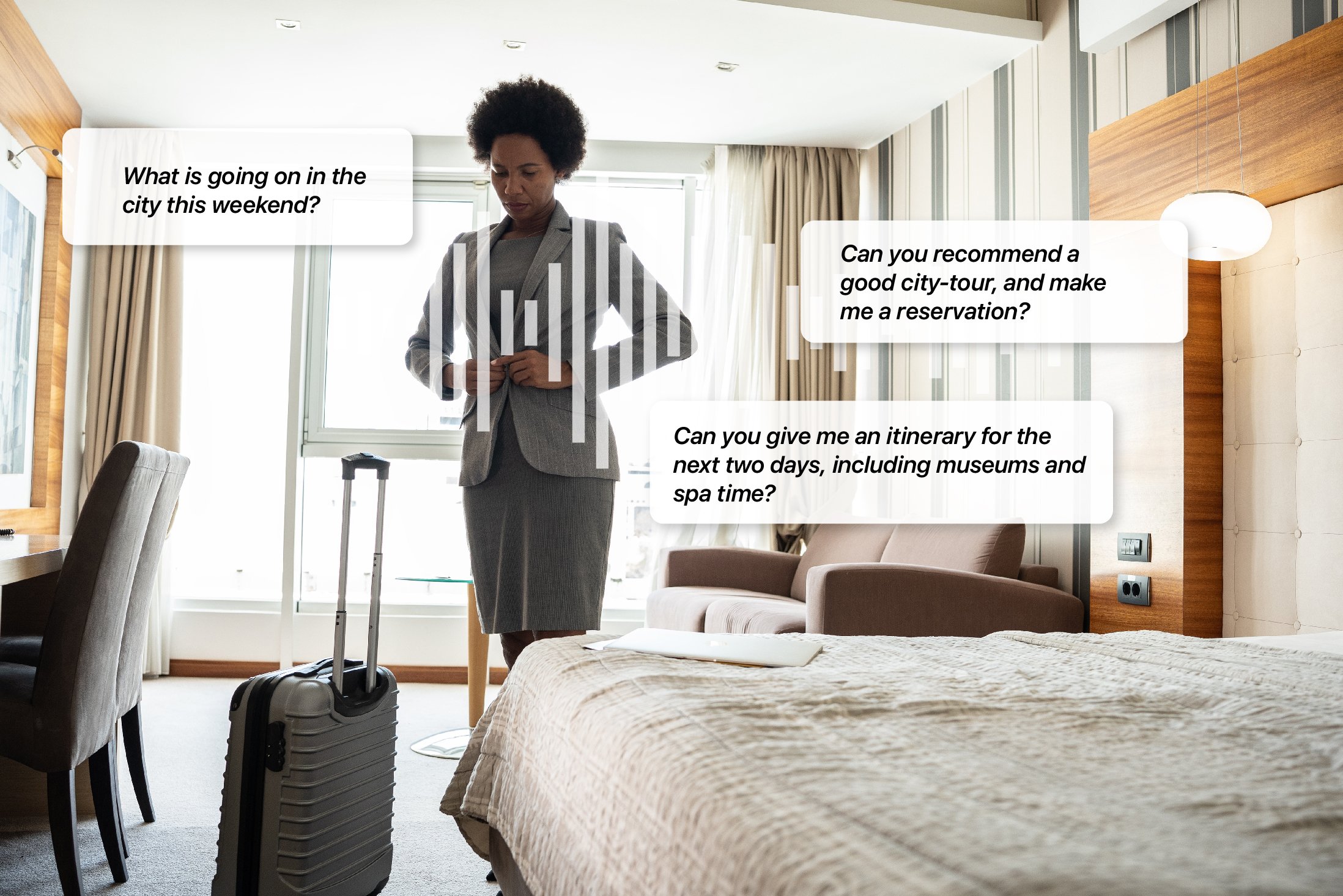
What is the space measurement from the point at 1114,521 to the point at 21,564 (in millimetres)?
2688

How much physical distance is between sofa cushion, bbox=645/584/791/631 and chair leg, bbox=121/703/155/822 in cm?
150

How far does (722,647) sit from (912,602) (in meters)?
1.66

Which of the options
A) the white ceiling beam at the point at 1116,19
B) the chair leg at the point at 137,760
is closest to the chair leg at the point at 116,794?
the chair leg at the point at 137,760

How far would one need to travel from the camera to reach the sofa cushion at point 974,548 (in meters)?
3.02

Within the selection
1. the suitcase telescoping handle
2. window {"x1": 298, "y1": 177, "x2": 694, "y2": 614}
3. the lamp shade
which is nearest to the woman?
the suitcase telescoping handle

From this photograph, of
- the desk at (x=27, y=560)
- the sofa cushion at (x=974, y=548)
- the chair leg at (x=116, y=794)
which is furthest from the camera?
the sofa cushion at (x=974, y=548)

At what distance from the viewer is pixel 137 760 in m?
2.21

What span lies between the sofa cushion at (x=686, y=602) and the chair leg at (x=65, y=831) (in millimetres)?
1833

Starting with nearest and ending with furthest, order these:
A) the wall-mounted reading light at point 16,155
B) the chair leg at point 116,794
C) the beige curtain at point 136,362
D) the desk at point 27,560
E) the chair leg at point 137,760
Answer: the desk at point 27,560 < the chair leg at point 116,794 < the chair leg at point 137,760 < the wall-mounted reading light at point 16,155 < the beige curtain at point 136,362

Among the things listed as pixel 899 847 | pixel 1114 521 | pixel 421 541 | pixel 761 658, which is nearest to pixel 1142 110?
pixel 1114 521

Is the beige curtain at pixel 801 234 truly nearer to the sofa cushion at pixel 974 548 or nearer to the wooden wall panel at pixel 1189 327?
the sofa cushion at pixel 974 548

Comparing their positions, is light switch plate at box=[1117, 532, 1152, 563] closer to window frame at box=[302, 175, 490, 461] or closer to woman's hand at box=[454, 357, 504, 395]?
woman's hand at box=[454, 357, 504, 395]

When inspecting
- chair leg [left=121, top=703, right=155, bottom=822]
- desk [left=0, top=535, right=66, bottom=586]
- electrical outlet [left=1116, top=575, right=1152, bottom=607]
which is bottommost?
chair leg [left=121, top=703, right=155, bottom=822]

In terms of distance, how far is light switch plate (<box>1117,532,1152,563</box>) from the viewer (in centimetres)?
279
